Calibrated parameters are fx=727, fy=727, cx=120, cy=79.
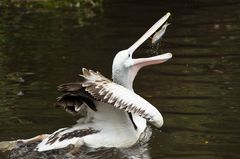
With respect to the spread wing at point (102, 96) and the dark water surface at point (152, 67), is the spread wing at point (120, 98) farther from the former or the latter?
the dark water surface at point (152, 67)

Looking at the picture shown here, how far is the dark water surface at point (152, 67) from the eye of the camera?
8070mm

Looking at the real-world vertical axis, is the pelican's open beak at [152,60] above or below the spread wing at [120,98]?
above

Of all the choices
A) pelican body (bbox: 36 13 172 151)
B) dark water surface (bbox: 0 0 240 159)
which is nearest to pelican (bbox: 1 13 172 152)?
pelican body (bbox: 36 13 172 151)

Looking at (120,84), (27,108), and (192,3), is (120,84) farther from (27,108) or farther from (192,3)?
(192,3)

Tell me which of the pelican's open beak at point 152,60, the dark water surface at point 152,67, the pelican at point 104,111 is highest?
the pelican's open beak at point 152,60

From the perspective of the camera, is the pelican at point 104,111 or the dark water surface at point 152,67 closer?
the pelican at point 104,111

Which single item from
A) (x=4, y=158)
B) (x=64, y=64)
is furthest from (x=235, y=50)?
(x=4, y=158)

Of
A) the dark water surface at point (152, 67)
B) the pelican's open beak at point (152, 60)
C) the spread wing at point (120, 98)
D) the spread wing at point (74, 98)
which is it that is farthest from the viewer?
the dark water surface at point (152, 67)

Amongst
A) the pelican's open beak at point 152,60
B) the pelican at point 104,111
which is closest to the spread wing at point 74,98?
the pelican at point 104,111

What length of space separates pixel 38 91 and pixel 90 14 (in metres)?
7.57

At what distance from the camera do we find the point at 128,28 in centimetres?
1480

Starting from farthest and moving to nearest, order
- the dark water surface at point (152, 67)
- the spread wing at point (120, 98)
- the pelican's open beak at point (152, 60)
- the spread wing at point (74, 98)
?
the dark water surface at point (152, 67), the pelican's open beak at point (152, 60), the spread wing at point (74, 98), the spread wing at point (120, 98)

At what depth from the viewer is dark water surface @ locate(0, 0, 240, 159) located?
8070mm

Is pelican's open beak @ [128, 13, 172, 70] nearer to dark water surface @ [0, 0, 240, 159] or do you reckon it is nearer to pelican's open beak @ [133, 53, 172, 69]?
pelican's open beak @ [133, 53, 172, 69]
